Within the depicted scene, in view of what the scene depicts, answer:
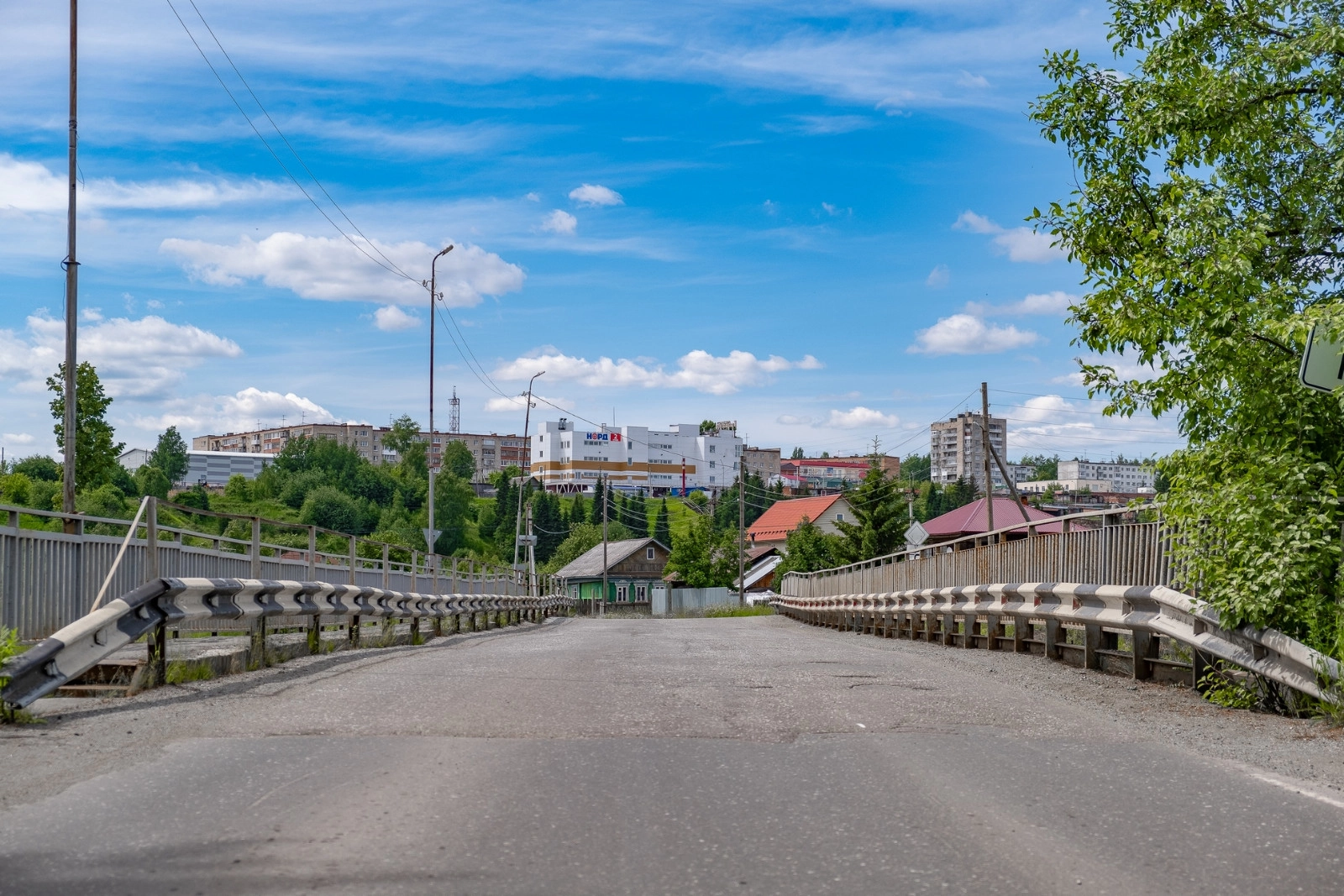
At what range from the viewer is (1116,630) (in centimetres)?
1164

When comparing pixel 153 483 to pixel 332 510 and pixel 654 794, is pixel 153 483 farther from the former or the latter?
pixel 654 794

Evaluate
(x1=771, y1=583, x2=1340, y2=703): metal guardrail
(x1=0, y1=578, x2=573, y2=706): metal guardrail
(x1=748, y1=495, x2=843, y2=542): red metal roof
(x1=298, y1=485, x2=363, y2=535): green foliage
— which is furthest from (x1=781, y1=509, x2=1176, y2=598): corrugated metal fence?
(x1=298, y1=485, x2=363, y2=535): green foliage

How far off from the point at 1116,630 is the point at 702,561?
3361 inches

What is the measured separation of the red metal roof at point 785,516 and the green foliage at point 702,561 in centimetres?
1303

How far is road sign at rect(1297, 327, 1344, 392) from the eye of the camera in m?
7.43

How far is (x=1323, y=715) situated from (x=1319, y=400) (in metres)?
2.23

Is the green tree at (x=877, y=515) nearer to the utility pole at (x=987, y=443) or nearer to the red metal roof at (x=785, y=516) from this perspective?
the utility pole at (x=987, y=443)

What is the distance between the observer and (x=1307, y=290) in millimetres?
9422

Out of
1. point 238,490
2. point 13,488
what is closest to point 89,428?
point 13,488

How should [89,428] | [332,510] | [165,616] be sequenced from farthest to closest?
[332,510], [89,428], [165,616]

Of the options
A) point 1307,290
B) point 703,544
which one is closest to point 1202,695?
point 1307,290

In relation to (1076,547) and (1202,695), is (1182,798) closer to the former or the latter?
(1202,695)

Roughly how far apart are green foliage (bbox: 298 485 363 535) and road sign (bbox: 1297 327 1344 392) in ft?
432

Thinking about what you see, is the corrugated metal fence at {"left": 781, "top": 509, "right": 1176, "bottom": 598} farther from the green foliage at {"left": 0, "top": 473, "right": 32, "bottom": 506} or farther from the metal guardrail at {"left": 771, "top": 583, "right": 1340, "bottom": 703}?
the green foliage at {"left": 0, "top": 473, "right": 32, "bottom": 506}
